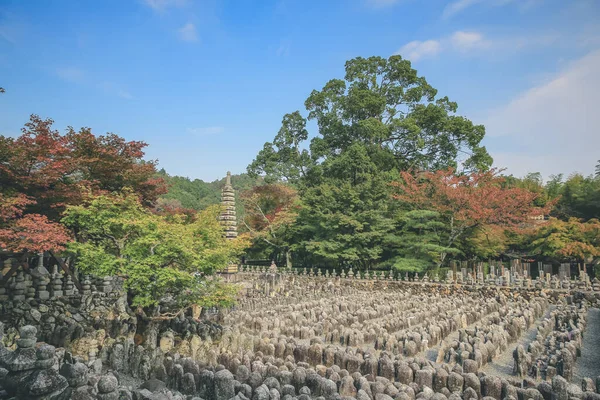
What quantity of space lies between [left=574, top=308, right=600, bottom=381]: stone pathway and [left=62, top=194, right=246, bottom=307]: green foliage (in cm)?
817

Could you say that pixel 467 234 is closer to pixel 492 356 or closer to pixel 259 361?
pixel 492 356

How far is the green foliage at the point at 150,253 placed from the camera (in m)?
8.85

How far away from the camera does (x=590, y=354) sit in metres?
9.05

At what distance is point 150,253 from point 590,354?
10.7 metres

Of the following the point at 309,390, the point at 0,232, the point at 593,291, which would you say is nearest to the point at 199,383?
the point at 309,390

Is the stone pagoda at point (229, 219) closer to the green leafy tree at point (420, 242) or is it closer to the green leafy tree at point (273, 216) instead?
the green leafy tree at point (273, 216)

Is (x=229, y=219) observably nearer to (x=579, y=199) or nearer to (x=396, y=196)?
(x=396, y=196)

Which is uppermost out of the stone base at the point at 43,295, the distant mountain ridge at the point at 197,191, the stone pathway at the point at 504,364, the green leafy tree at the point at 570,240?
the distant mountain ridge at the point at 197,191

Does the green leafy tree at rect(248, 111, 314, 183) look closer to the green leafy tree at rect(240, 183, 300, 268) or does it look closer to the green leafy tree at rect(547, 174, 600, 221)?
the green leafy tree at rect(240, 183, 300, 268)

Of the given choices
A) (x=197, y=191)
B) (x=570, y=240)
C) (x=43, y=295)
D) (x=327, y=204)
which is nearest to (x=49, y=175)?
(x=43, y=295)

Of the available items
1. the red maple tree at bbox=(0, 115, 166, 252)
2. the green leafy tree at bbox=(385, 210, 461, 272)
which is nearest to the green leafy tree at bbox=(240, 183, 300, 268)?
the green leafy tree at bbox=(385, 210, 461, 272)

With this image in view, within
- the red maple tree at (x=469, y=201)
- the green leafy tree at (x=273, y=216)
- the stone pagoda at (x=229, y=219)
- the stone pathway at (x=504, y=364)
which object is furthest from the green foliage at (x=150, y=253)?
the green leafy tree at (x=273, y=216)

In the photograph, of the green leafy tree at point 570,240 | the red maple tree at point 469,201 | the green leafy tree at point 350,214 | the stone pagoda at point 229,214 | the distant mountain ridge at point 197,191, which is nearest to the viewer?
the green leafy tree at point 570,240

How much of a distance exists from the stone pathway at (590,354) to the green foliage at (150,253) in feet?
26.8
